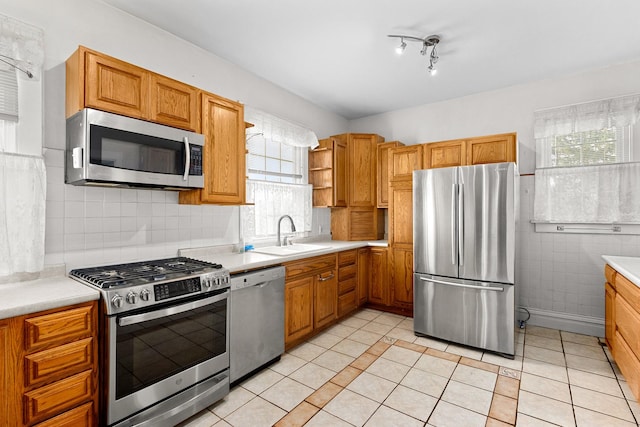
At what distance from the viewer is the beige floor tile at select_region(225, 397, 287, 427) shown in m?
1.97

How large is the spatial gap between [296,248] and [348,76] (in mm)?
1994

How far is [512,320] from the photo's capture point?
2.81 meters

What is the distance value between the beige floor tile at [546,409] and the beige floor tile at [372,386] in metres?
0.87

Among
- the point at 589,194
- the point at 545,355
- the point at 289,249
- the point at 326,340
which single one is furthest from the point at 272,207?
the point at 589,194

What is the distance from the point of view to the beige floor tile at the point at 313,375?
2.41 m

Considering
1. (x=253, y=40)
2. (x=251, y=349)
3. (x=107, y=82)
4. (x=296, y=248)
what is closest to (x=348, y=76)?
(x=253, y=40)

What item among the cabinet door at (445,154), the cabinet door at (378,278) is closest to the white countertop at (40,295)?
the cabinet door at (378,278)

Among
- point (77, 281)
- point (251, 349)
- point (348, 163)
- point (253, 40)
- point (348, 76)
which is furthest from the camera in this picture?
point (348, 163)

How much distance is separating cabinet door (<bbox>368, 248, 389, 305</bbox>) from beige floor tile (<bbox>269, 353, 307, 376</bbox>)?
1.57 meters

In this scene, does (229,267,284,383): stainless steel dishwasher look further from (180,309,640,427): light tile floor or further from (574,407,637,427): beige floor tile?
(574,407,637,427): beige floor tile

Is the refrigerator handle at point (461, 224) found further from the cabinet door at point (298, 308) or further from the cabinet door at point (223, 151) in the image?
the cabinet door at point (223, 151)

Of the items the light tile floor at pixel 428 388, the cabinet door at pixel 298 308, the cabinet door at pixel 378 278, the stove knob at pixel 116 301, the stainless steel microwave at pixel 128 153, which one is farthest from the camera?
the cabinet door at pixel 378 278

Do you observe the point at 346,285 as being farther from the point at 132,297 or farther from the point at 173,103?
the point at 173,103

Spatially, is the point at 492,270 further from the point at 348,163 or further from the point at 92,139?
the point at 92,139
